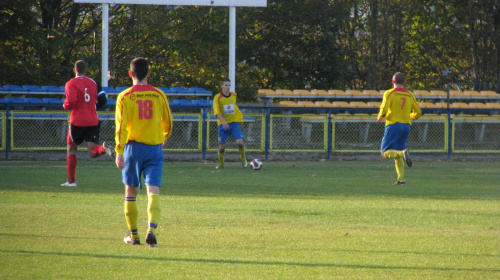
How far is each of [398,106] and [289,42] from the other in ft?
65.9

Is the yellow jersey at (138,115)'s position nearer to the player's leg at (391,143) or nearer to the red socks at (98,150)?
the red socks at (98,150)

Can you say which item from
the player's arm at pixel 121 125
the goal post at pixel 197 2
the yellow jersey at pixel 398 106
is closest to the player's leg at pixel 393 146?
the yellow jersey at pixel 398 106

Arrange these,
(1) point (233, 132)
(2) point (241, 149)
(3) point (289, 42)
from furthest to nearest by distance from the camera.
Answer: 1. (3) point (289, 42)
2. (2) point (241, 149)
3. (1) point (233, 132)

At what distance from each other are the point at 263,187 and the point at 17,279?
760 cm

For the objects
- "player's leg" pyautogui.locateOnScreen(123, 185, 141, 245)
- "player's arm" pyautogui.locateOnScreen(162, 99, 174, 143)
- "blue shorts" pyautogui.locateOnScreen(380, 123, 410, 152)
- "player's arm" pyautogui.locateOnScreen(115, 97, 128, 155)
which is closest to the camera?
"player's arm" pyautogui.locateOnScreen(115, 97, 128, 155)

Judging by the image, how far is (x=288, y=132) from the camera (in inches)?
838

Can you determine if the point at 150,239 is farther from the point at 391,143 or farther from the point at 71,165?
the point at 391,143

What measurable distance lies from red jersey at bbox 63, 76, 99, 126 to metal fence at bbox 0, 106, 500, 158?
8.03 meters

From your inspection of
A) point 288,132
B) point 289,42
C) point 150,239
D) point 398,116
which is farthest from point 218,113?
point 289,42

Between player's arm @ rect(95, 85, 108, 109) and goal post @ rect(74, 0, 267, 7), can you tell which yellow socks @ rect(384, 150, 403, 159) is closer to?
player's arm @ rect(95, 85, 108, 109)

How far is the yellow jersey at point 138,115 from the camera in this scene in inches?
269

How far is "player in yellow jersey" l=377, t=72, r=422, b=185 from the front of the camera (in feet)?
43.3

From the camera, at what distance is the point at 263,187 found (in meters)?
12.8

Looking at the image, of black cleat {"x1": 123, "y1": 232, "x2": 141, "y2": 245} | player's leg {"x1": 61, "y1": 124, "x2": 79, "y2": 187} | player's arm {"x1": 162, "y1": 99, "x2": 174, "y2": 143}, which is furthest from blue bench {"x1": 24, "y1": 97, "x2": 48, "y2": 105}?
black cleat {"x1": 123, "y1": 232, "x2": 141, "y2": 245}
